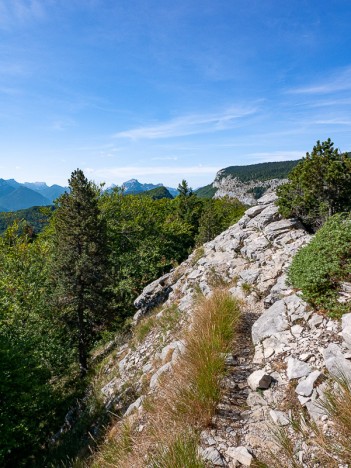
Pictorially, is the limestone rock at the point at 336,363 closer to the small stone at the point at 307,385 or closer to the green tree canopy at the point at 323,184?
the small stone at the point at 307,385

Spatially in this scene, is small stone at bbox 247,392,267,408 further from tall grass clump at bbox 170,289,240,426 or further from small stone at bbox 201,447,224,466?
small stone at bbox 201,447,224,466

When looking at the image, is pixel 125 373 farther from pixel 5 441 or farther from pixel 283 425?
pixel 283 425

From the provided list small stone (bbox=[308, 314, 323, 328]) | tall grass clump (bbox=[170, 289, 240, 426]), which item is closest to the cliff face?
small stone (bbox=[308, 314, 323, 328])

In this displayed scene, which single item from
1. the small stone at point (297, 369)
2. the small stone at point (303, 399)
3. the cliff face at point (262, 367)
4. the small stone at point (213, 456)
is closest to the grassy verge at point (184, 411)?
the small stone at point (213, 456)

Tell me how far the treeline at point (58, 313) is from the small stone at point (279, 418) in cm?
1210

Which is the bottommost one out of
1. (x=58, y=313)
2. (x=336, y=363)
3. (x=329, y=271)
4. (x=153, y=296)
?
(x=58, y=313)

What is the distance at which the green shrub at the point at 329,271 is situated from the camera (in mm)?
5602

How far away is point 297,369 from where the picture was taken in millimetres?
4723

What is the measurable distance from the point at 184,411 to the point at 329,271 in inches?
156

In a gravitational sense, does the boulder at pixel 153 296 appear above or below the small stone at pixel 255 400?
below

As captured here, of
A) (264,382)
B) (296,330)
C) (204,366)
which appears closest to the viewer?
(264,382)

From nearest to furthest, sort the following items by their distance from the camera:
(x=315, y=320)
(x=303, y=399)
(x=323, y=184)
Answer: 1. (x=303, y=399)
2. (x=315, y=320)
3. (x=323, y=184)

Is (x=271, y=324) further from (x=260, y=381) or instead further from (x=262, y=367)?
(x=260, y=381)

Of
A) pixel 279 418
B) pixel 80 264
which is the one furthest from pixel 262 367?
pixel 80 264
